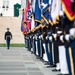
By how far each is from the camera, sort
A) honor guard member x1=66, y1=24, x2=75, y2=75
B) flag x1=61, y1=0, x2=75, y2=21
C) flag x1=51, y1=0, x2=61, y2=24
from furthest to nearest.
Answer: flag x1=51, y1=0, x2=61, y2=24 < flag x1=61, y1=0, x2=75, y2=21 < honor guard member x1=66, y1=24, x2=75, y2=75

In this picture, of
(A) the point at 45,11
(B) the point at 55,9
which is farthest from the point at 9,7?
(B) the point at 55,9

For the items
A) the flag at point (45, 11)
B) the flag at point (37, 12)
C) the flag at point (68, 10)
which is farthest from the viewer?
the flag at point (37, 12)

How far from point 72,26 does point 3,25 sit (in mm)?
45766

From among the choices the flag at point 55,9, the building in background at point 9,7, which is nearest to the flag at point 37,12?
the flag at point 55,9

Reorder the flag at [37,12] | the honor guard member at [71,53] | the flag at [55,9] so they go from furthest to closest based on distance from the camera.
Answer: the flag at [37,12], the flag at [55,9], the honor guard member at [71,53]

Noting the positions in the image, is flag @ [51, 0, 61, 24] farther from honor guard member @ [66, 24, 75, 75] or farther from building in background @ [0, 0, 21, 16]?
building in background @ [0, 0, 21, 16]

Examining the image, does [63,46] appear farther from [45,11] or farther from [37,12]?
[37,12]

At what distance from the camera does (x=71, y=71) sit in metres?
10.5

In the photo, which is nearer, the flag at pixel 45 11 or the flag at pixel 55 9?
the flag at pixel 55 9

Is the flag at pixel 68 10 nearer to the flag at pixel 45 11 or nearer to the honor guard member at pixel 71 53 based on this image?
the honor guard member at pixel 71 53

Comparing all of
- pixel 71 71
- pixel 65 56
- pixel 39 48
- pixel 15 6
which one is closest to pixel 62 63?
pixel 65 56

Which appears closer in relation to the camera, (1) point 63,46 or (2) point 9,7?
(1) point 63,46

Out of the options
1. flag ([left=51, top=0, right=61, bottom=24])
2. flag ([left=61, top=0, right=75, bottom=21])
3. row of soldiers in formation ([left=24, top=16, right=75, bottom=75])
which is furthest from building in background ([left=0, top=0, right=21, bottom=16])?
flag ([left=61, top=0, right=75, bottom=21])

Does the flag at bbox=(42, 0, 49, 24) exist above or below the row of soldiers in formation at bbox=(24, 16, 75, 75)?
above
